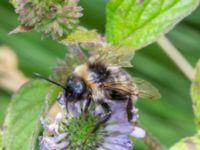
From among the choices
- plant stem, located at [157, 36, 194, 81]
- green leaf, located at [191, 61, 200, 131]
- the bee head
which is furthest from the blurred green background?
the bee head

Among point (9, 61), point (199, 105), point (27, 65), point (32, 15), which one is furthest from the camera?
point (27, 65)

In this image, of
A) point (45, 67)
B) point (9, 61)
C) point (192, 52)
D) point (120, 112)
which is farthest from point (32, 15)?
point (192, 52)

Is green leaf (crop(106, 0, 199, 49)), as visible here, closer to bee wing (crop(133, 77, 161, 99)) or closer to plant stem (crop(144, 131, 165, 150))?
bee wing (crop(133, 77, 161, 99))

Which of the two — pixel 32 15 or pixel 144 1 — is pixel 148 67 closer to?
pixel 144 1

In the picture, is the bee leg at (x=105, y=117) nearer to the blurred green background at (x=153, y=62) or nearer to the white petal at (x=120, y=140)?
the white petal at (x=120, y=140)

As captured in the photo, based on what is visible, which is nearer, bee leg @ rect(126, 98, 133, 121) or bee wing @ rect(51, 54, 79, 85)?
bee leg @ rect(126, 98, 133, 121)

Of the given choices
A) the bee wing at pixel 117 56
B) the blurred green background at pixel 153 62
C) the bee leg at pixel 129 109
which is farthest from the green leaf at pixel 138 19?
the blurred green background at pixel 153 62
